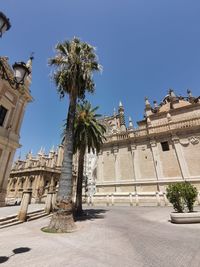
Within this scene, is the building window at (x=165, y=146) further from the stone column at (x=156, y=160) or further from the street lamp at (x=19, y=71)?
the street lamp at (x=19, y=71)

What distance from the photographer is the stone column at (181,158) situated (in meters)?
20.2

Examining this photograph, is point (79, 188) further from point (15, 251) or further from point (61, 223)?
point (15, 251)

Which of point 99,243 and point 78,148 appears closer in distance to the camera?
point 99,243

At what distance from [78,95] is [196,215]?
11.2m

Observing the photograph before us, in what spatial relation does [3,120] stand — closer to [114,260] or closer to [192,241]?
[114,260]

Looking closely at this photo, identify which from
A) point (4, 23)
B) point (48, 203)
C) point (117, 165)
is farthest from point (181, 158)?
point (4, 23)

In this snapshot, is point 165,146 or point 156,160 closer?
point 156,160

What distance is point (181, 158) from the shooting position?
21.1 meters

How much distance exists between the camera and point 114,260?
4.06 metres

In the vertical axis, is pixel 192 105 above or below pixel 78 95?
above

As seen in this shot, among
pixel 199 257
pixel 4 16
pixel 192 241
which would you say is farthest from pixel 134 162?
pixel 4 16

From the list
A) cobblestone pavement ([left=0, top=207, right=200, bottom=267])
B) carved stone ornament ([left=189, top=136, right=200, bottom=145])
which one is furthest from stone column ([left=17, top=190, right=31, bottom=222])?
carved stone ornament ([left=189, top=136, right=200, bottom=145])

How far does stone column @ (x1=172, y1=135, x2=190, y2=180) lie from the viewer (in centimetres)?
2020

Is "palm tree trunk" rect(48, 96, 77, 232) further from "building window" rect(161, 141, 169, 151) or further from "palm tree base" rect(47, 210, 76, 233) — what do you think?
"building window" rect(161, 141, 169, 151)
